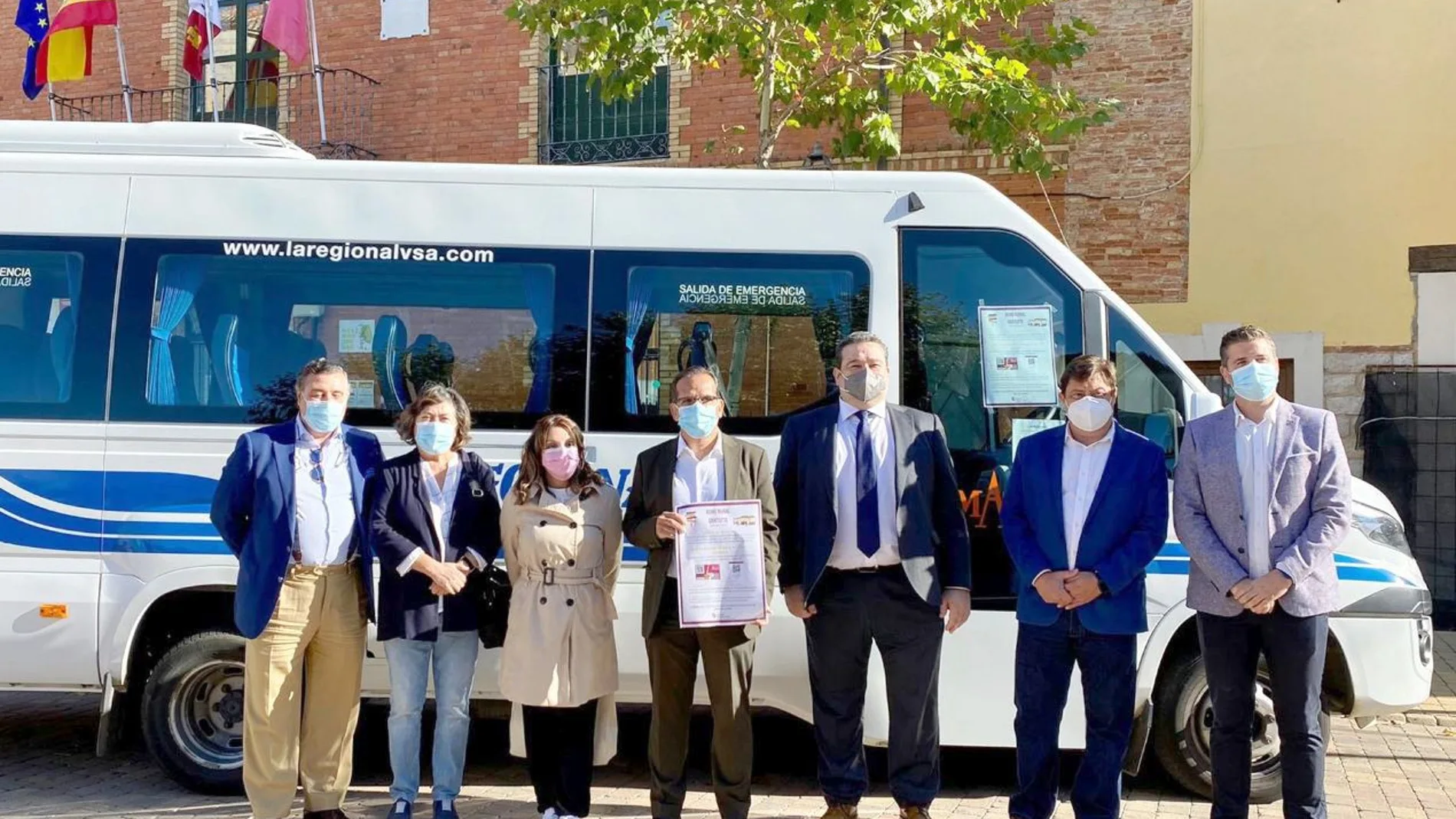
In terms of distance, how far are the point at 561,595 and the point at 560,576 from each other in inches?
3.1

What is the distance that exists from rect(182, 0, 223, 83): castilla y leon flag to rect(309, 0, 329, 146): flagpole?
111 cm

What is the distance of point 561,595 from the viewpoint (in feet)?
17.3

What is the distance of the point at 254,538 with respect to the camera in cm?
518

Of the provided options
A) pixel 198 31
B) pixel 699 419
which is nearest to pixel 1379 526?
pixel 699 419

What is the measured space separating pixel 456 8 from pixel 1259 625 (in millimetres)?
12986

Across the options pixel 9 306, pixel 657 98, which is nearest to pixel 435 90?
pixel 657 98

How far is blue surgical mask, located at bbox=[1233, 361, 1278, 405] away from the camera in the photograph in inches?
195

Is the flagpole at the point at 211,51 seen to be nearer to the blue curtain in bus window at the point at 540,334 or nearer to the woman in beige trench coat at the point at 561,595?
the blue curtain in bus window at the point at 540,334

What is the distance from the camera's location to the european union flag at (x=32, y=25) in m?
15.2

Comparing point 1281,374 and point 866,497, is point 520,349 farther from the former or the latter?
point 1281,374

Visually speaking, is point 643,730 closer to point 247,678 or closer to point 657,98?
point 247,678

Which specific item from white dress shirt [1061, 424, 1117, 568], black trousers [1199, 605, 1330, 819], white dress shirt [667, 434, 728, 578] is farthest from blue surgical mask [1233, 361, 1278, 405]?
white dress shirt [667, 434, 728, 578]

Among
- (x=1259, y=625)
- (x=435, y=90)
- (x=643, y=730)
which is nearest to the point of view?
(x=1259, y=625)

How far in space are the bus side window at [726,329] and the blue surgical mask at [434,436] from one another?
826 millimetres
